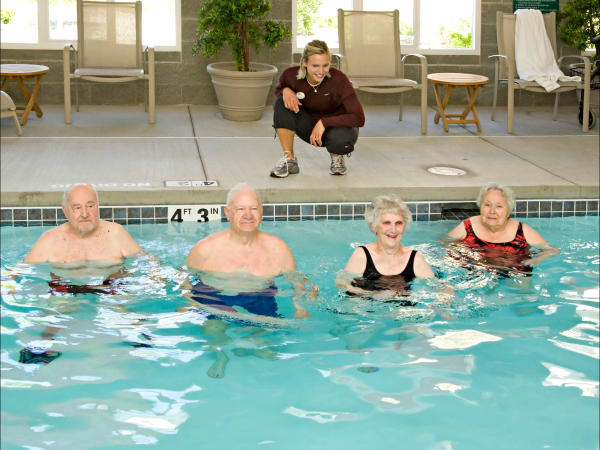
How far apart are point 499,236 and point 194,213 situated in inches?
76.3

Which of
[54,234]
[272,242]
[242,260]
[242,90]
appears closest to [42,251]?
[54,234]

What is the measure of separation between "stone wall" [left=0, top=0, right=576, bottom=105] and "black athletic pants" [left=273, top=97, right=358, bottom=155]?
2853 mm

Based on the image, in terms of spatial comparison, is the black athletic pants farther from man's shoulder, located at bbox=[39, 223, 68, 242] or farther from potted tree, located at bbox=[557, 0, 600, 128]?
potted tree, located at bbox=[557, 0, 600, 128]

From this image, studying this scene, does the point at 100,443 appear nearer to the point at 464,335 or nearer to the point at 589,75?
the point at 464,335

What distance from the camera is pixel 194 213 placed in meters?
5.79

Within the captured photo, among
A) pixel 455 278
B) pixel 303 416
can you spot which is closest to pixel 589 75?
pixel 455 278

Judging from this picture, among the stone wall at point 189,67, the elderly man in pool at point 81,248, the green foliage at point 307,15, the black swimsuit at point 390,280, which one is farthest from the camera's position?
the green foliage at point 307,15

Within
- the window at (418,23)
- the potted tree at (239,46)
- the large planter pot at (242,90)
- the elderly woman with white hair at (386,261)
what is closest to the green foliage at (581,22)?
the window at (418,23)

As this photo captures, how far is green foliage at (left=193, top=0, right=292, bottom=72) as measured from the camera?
8.05 meters

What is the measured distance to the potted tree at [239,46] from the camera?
318 inches

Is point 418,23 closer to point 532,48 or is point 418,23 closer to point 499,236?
point 532,48

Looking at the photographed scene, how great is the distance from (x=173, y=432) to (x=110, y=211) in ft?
8.64

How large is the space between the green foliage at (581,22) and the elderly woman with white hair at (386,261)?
5585 millimetres

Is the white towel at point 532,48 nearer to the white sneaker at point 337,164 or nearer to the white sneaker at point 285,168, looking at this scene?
the white sneaker at point 337,164
